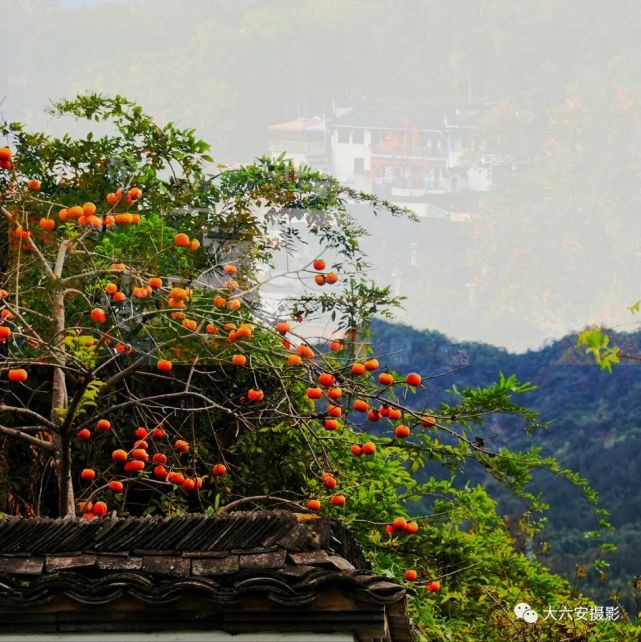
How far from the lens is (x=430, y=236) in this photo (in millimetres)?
36875

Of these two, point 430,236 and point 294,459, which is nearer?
point 294,459

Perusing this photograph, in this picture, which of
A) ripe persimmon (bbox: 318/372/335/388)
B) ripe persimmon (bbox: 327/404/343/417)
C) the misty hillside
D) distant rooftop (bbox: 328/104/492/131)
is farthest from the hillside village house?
ripe persimmon (bbox: 318/372/335/388)

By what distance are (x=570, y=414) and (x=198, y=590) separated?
2739cm

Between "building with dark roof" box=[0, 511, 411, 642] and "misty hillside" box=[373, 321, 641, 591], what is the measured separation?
76.8 ft

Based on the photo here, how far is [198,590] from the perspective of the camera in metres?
5.00

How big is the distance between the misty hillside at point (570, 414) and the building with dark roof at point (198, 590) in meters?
23.4

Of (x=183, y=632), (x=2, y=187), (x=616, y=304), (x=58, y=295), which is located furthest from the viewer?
(x=616, y=304)

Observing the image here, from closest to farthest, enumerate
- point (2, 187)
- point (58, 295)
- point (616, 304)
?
point (58, 295) → point (2, 187) → point (616, 304)

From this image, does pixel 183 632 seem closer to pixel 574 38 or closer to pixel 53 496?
pixel 53 496

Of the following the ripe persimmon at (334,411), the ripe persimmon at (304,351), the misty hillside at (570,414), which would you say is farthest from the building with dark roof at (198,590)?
the misty hillside at (570,414)

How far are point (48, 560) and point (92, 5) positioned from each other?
39.4 m

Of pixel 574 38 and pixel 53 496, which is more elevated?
pixel 574 38

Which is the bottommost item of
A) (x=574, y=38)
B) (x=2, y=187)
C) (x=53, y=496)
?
(x=53, y=496)

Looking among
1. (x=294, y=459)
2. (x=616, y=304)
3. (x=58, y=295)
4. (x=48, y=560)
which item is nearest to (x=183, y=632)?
(x=48, y=560)
